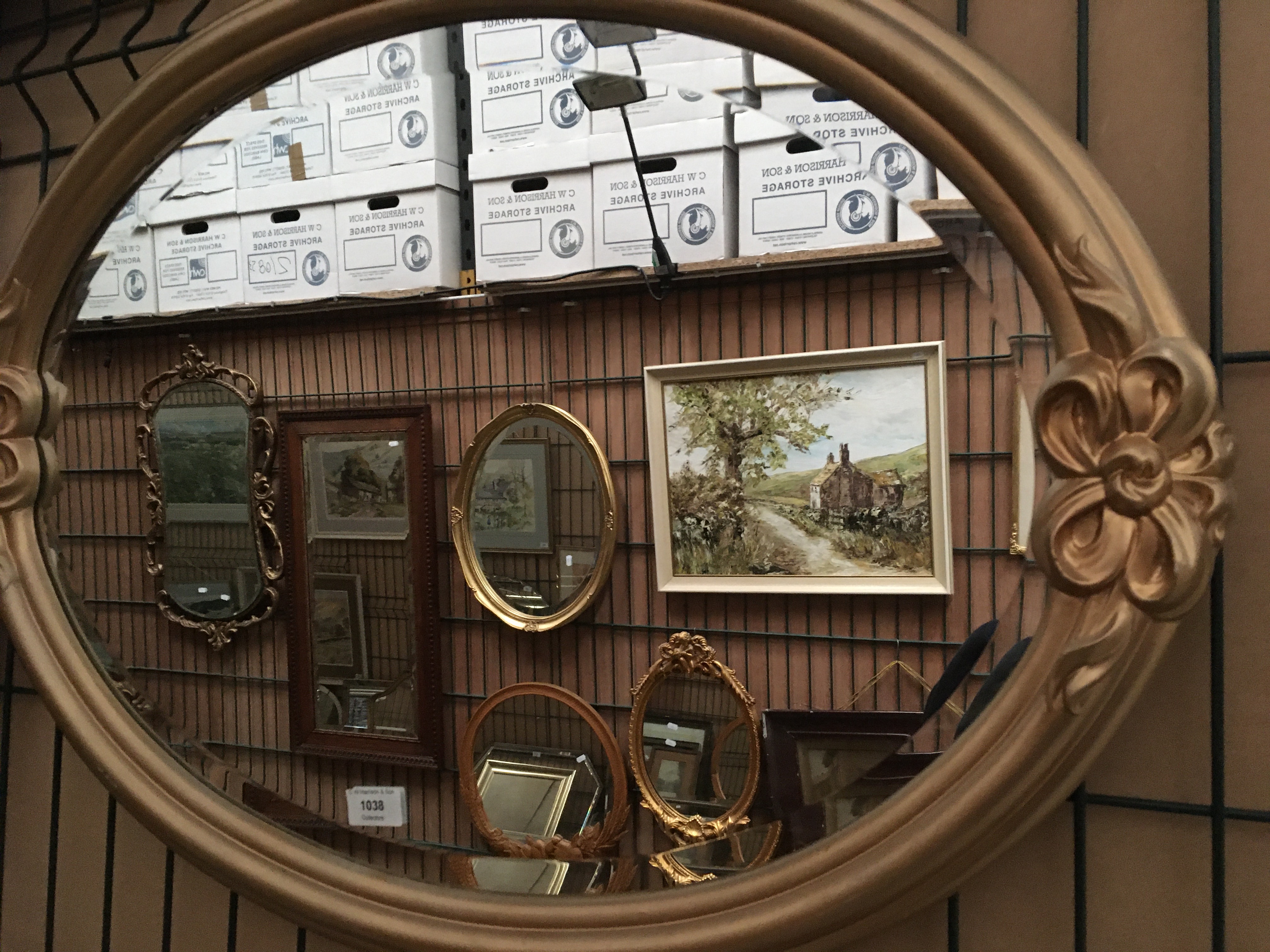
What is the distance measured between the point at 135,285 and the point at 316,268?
0.18m

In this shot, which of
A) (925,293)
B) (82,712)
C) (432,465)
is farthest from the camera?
(82,712)

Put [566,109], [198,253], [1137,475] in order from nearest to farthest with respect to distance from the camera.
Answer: [1137,475] → [566,109] → [198,253]

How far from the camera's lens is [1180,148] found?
433 mm

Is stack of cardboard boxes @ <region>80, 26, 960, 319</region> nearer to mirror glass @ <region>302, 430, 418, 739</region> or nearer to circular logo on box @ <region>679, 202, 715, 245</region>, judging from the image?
circular logo on box @ <region>679, 202, 715, 245</region>

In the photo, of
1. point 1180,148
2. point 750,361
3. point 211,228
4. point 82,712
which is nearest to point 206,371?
point 211,228

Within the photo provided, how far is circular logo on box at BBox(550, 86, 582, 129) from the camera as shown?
482 millimetres

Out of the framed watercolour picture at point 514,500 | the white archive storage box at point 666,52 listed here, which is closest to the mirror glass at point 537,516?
the framed watercolour picture at point 514,500

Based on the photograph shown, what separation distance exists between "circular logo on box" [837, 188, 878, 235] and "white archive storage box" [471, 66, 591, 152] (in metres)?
0.16

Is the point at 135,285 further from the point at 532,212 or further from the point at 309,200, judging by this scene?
the point at 532,212

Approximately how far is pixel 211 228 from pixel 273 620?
284 mm

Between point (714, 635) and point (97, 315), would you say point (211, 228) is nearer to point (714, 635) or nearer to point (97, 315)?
point (97, 315)

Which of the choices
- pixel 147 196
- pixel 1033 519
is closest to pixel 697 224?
pixel 1033 519

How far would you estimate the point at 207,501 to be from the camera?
1.91 ft

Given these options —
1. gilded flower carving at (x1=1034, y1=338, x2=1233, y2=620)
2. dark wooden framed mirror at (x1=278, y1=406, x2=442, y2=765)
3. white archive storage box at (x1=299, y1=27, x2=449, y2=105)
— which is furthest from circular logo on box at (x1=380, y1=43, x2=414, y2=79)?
gilded flower carving at (x1=1034, y1=338, x2=1233, y2=620)
